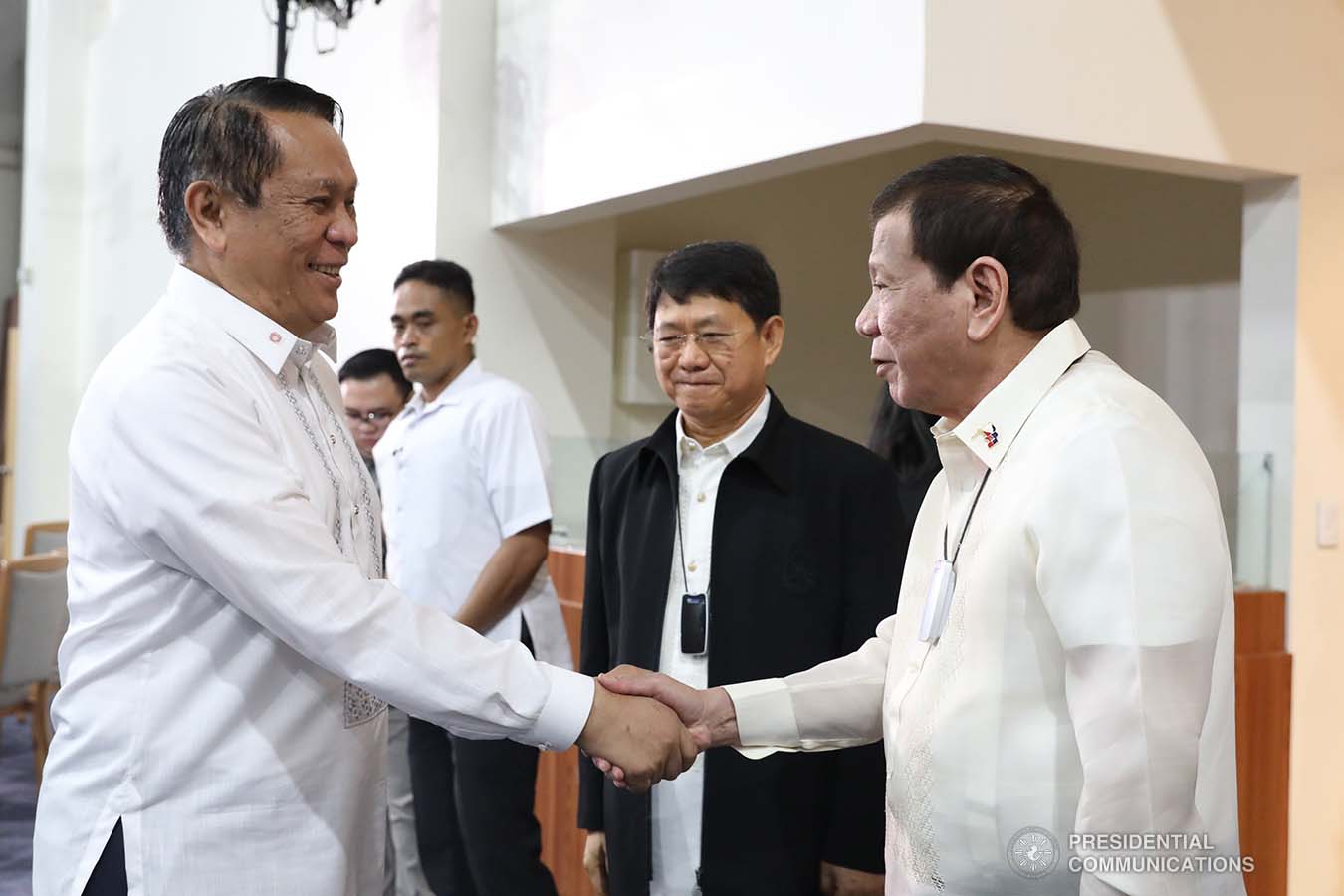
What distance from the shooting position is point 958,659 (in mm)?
1380

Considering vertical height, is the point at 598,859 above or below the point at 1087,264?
below

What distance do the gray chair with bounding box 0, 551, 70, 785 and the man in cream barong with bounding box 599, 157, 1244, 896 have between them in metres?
4.44

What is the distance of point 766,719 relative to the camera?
5.96 ft

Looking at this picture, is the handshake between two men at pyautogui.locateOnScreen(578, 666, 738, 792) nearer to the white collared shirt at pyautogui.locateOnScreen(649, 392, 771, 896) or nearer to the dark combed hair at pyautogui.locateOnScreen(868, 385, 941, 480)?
the white collared shirt at pyautogui.locateOnScreen(649, 392, 771, 896)

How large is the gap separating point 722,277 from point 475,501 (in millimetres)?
1325

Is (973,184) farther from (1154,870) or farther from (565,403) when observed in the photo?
(565,403)

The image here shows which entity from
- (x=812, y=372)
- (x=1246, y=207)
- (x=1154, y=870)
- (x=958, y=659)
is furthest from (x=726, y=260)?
(x=812, y=372)

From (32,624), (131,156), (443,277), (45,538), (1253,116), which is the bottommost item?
(32,624)

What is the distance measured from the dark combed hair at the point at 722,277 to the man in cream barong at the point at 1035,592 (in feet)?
2.13

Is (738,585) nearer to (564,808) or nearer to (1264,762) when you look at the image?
(564,808)

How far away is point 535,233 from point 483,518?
7.40 ft

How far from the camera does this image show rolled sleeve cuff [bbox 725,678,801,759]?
1.81 m

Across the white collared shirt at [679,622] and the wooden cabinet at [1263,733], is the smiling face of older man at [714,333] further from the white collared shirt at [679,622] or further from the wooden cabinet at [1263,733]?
the wooden cabinet at [1263,733]

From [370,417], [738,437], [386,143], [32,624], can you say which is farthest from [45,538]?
[738,437]
